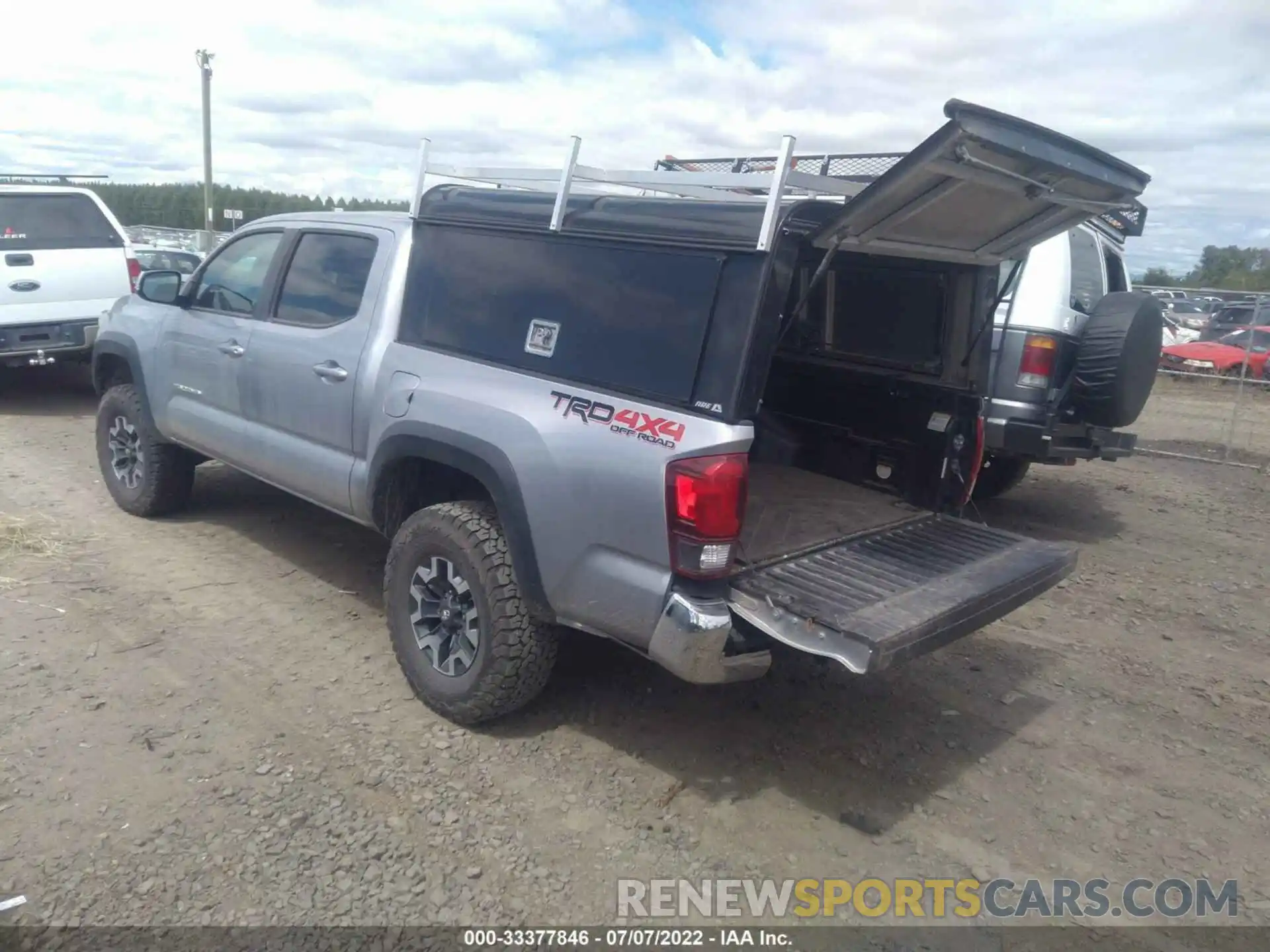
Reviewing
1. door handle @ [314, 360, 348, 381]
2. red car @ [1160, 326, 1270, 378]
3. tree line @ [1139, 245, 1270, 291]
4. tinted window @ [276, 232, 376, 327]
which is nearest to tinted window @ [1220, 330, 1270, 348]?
red car @ [1160, 326, 1270, 378]

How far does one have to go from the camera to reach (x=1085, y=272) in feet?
24.8

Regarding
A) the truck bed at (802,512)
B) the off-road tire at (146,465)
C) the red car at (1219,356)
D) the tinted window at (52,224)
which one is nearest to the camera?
the truck bed at (802,512)

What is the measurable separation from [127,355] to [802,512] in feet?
13.7

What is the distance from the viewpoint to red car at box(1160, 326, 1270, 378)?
18.0 meters

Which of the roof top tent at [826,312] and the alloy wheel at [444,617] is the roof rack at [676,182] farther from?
the alloy wheel at [444,617]

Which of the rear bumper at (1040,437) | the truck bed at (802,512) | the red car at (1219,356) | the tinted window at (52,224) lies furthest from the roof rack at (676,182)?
the red car at (1219,356)

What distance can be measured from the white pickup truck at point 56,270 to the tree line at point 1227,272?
90.5 ft

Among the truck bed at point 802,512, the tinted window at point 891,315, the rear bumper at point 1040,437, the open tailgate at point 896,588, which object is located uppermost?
the tinted window at point 891,315

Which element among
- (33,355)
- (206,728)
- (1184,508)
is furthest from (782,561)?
(33,355)

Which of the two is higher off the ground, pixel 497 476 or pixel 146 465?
pixel 497 476

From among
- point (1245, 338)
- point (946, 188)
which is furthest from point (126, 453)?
point (1245, 338)

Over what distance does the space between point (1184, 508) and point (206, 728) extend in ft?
25.9

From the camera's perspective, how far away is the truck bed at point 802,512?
401 centimetres

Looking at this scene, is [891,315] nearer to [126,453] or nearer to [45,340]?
[126,453]
